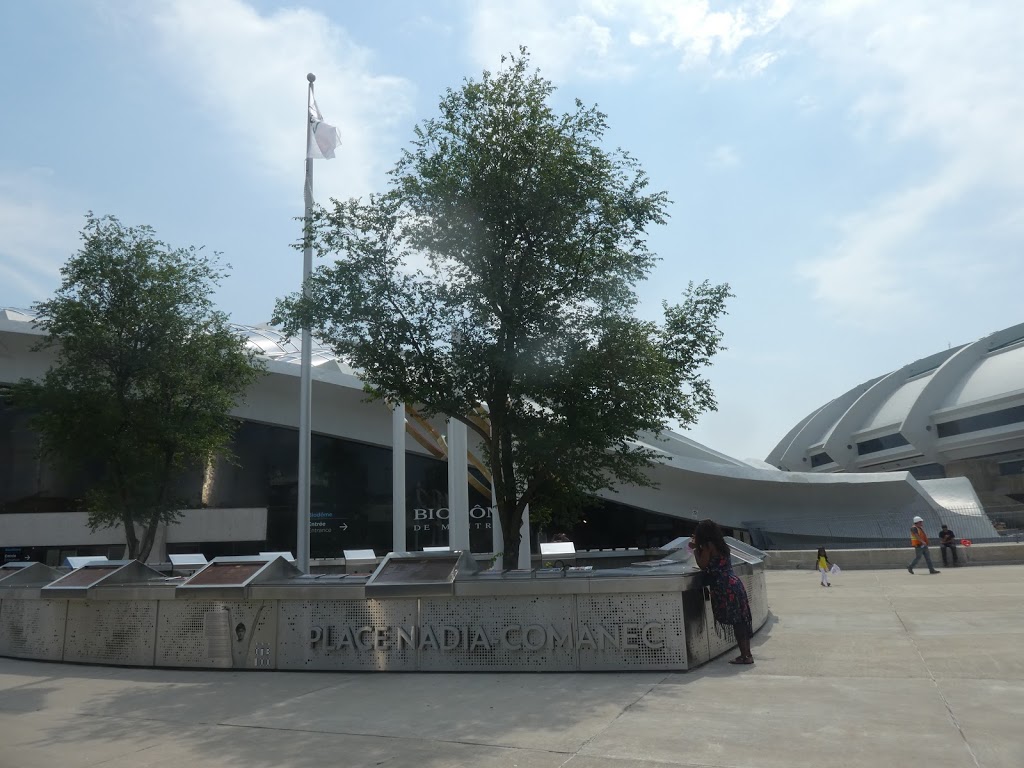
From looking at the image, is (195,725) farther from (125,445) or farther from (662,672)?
(125,445)

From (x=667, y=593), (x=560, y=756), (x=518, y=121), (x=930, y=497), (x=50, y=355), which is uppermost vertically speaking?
(x=50, y=355)

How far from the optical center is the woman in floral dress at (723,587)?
799 centimetres

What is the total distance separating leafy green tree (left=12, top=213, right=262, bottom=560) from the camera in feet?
58.3

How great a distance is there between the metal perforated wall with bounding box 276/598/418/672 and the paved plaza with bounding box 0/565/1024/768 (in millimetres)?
230

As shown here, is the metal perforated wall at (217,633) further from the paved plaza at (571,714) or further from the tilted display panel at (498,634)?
the tilted display panel at (498,634)

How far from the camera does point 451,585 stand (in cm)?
848

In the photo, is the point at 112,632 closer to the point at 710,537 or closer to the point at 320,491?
the point at 710,537

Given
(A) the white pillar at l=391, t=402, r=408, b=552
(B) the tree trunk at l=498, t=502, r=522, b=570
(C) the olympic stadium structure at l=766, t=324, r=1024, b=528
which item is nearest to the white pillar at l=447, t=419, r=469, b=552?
(A) the white pillar at l=391, t=402, r=408, b=552

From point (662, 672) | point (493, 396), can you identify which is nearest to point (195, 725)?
point (662, 672)

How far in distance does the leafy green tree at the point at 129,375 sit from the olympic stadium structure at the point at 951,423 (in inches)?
2253

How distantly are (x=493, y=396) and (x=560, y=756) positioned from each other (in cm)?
756

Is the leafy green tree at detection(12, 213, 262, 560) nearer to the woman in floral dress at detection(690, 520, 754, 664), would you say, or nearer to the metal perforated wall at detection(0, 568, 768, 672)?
the metal perforated wall at detection(0, 568, 768, 672)

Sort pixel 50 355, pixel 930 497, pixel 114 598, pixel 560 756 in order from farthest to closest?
pixel 930 497 → pixel 50 355 → pixel 114 598 → pixel 560 756

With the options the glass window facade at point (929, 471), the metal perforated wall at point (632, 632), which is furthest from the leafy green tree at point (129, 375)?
the glass window facade at point (929, 471)
